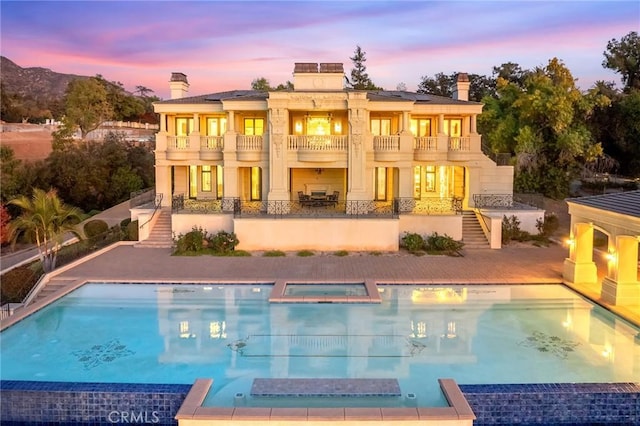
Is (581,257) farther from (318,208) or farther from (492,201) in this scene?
(318,208)

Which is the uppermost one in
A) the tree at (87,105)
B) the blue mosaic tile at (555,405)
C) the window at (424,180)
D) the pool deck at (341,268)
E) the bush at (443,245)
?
the tree at (87,105)

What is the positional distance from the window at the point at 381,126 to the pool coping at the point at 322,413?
68.9 ft

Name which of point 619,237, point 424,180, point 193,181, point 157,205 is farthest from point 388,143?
point 619,237

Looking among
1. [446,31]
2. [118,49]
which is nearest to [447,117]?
[446,31]

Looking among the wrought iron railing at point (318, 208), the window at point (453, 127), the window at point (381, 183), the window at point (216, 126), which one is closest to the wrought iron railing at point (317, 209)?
the wrought iron railing at point (318, 208)

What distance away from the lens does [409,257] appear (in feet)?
73.2

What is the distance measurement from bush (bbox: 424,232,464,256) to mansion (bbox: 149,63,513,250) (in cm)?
90

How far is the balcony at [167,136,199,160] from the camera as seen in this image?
91.1ft

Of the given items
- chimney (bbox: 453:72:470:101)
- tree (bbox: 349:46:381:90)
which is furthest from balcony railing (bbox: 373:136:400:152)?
tree (bbox: 349:46:381:90)

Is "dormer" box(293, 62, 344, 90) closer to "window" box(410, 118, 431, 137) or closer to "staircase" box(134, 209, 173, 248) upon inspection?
"window" box(410, 118, 431, 137)

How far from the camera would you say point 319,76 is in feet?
88.0

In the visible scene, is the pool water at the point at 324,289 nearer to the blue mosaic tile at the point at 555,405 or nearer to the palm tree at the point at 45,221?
the blue mosaic tile at the point at 555,405

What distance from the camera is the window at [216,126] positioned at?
29234mm

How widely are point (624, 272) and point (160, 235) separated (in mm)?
18906
